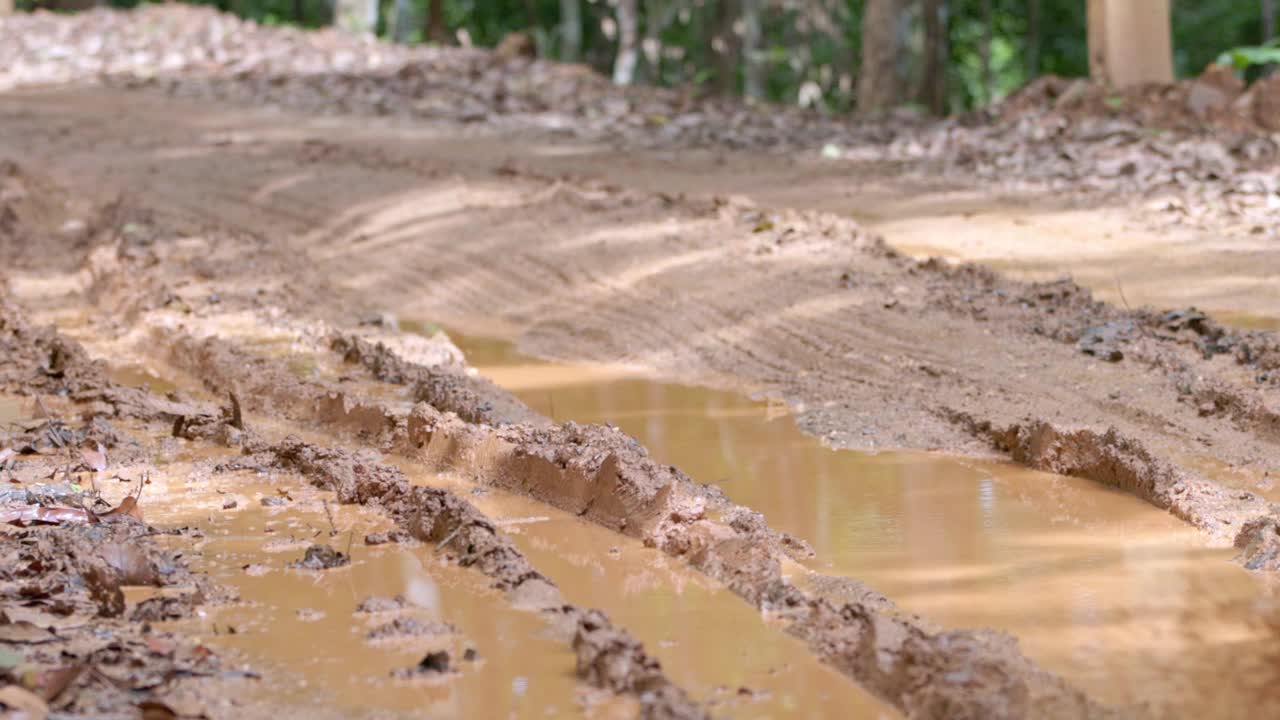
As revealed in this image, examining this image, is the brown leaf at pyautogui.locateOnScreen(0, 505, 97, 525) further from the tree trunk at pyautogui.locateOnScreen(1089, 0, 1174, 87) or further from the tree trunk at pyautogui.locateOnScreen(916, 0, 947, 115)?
the tree trunk at pyautogui.locateOnScreen(916, 0, 947, 115)

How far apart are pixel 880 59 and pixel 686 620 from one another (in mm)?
14111

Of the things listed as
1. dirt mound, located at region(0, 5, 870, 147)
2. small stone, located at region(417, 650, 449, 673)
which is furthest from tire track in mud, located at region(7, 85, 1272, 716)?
dirt mound, located at region(0, 5, 870, 147)

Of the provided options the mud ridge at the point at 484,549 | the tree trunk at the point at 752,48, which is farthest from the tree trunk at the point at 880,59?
the mud ridge at the point at 484,549

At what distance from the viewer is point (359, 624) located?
13.1 feet

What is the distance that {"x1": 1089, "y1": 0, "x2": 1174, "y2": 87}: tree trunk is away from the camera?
13.3 m

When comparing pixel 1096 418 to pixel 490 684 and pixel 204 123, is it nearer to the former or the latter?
pixel 490 684

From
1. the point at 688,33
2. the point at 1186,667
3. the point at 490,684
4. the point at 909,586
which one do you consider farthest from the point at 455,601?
the point at 688,33

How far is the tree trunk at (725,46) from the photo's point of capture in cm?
2438

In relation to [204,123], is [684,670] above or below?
below

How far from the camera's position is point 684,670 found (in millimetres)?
3670

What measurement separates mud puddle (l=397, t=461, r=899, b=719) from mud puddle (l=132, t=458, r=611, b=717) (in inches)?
10.9

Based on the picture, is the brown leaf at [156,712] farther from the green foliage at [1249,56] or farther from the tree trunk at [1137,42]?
the tree trunk at [1137,42]

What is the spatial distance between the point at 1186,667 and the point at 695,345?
436cm

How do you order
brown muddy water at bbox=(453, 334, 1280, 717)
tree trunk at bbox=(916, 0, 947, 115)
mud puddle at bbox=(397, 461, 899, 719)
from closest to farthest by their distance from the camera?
mud puddle at bbox=(397, 461, 899, 719), brown muddy water at bbox=(453, 334, 1280, 717), tree trunk at bbox=(916, 0, 947, 115)
